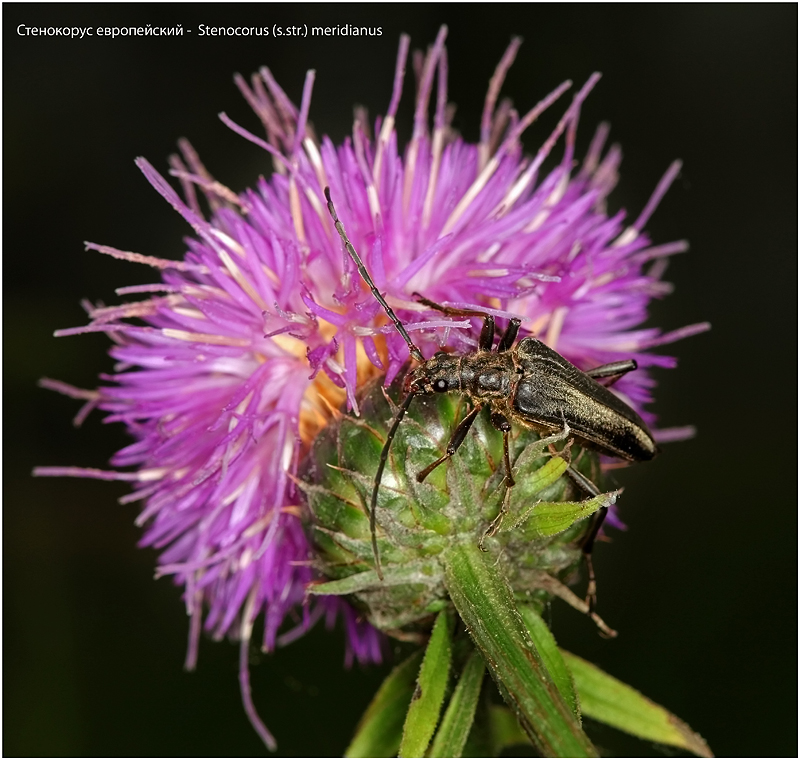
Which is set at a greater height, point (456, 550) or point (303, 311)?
point (303, 311)

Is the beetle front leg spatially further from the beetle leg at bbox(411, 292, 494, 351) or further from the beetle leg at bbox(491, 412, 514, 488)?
the beetle leg at bbox(411, 292, 494, 351)

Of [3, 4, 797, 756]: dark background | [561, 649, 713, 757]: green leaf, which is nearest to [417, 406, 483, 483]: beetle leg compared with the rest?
[561, 649, 713, 757]: green leaf

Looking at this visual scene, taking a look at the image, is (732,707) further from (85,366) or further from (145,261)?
(85,366)

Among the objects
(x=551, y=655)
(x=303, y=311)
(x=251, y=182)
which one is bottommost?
(x=551, y=655)

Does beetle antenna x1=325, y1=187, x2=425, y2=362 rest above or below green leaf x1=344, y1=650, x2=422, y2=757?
above

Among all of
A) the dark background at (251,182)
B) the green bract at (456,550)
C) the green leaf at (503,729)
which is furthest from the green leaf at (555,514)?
the dark background at (251,182)

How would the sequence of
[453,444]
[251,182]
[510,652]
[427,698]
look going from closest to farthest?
[510,652], [427,698], [453,444], [251,182]

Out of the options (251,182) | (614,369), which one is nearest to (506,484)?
(614,369)

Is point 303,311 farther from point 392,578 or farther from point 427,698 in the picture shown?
point 427,698
